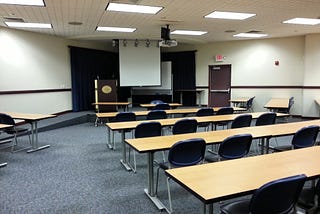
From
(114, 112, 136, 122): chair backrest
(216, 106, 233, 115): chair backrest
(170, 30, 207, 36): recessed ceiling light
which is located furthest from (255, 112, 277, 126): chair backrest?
(170, 30, 207, 36): recessed ceiling light

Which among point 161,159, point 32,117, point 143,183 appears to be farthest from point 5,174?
point 161,159

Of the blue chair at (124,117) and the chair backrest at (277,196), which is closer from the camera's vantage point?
the chair backrest at (277,196)

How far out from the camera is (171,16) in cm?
659

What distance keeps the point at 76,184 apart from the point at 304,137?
338 centimetres

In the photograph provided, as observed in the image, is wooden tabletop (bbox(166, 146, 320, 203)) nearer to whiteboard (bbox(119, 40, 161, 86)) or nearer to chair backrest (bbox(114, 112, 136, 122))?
chair backrest (bbox(114, 112, 136, 122))

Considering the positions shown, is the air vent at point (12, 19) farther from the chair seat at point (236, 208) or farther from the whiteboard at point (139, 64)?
the chair seat at point (236, 208)

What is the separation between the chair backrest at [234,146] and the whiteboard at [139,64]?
7459 mm

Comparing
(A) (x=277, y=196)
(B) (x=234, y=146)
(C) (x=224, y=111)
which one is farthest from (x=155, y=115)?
(A) (x=277, y=196)

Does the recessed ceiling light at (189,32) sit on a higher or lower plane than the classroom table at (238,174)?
higher

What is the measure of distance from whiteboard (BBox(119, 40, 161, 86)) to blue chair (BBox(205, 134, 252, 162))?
7.46m

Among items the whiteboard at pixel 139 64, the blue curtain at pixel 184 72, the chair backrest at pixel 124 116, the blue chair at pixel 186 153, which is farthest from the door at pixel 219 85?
the blue chair at pixel 186 153

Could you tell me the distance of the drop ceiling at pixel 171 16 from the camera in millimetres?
Answer: 5488

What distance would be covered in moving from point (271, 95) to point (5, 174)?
30.7 ft

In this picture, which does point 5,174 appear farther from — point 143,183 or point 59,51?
point 59,51
